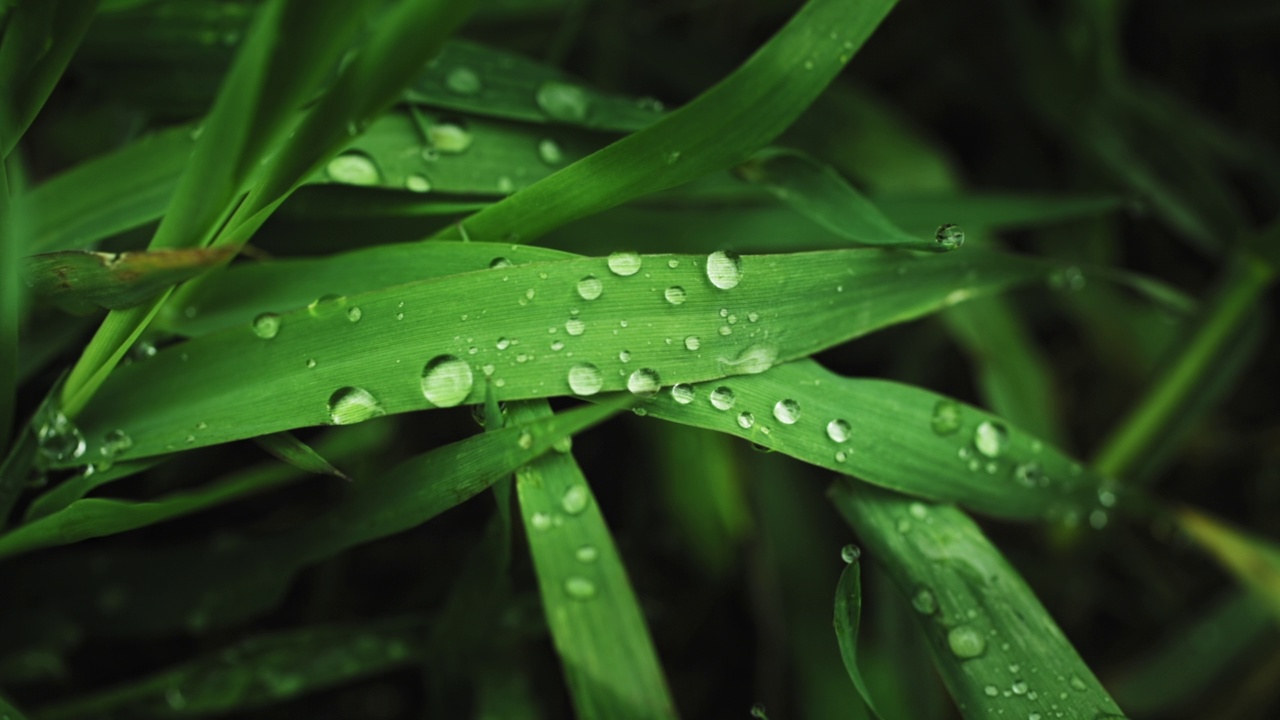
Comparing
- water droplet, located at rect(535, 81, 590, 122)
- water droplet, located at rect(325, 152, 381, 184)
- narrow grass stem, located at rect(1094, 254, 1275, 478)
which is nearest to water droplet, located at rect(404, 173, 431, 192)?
water droplet, located at rect(325, 152, 381, 184)

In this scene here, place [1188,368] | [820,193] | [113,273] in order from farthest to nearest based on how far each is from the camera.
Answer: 1. [1188,368]
2. [820,193]
3. [113,273]

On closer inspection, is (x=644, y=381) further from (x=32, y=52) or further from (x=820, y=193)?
(x=32, y=52)

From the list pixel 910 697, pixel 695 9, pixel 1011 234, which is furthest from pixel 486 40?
pixel 910 697

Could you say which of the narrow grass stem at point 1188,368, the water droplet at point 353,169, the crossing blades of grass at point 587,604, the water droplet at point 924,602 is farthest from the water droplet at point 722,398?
the narrow grass stem at point 1188,368

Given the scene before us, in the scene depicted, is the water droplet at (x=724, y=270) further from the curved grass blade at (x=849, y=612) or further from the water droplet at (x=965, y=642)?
the water droplet at (x=965, y=642)

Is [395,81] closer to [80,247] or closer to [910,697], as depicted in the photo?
[80,247]

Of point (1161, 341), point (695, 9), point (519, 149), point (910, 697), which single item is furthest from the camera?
point (695, 9)

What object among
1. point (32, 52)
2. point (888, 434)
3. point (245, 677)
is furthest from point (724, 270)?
point (245, 677)

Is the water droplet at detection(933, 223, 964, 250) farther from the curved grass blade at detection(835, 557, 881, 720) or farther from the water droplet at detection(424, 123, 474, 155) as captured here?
the water droplet at detection(424, 123, 474, 155)
